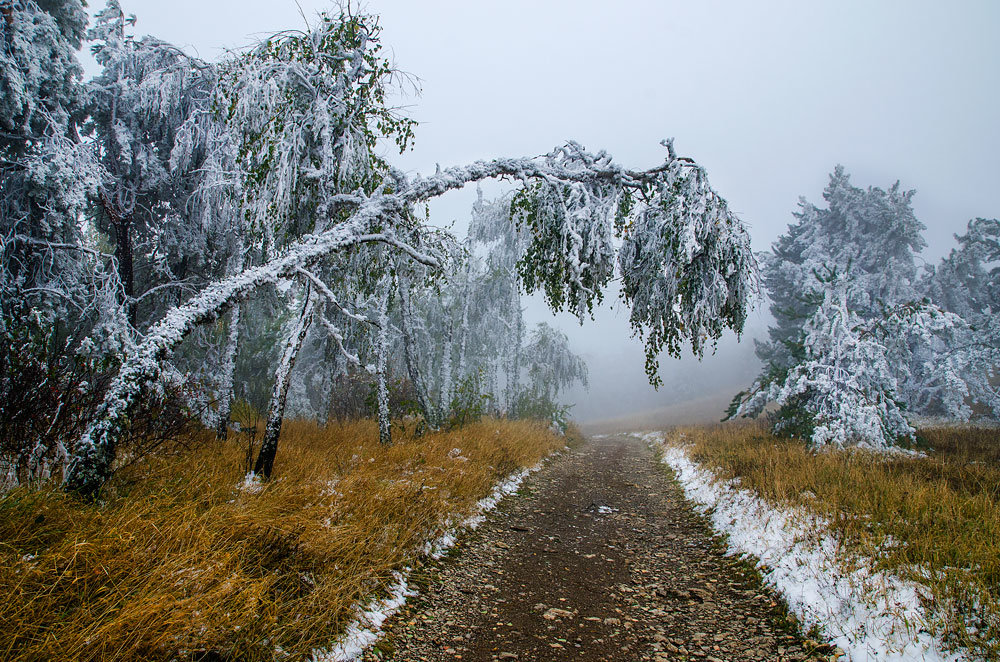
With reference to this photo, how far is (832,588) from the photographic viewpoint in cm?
349

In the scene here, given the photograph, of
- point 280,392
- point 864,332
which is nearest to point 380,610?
point 280,392

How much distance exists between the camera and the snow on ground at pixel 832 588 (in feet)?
9.36

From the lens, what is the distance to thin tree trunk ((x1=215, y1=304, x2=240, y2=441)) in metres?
7.92

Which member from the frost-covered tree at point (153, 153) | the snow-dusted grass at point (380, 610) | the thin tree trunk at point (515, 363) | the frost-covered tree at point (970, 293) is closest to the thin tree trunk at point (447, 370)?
the thin tree trunk at point (515, 363)

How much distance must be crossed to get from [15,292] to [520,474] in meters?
9.80

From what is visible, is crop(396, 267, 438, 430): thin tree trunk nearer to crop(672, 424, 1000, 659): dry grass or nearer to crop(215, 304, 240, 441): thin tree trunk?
crop(215, 304, 240, 441): thin tree trunk

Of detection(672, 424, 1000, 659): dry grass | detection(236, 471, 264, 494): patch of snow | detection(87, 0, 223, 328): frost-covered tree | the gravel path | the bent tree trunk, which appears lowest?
the gravel path

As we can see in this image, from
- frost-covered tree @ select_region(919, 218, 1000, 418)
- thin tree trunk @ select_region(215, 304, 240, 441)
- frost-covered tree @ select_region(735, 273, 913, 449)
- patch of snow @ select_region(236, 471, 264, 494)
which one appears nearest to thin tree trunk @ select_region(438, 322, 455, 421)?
thin tree trunk @ select_region(215, 304, 240, 441)

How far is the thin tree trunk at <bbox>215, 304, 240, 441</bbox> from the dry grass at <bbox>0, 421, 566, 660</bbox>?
116 inches

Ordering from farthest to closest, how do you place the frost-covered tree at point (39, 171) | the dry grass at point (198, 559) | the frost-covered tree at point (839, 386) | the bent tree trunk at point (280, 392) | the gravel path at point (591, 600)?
1. the frost-covered tree at point (839, 386)
2. the frost-covered tree at point (39, 171)
3. the bent tree trunk at point (280, 392)
4. the gravel path at point (591, 600)
5. the dry grass at point (198, 559)

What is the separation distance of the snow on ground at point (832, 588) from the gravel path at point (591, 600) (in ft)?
0.70

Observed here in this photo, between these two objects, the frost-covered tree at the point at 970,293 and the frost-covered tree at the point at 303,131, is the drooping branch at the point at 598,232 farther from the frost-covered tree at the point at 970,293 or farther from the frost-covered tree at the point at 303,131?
the frost-covered tree at the point at 970,293

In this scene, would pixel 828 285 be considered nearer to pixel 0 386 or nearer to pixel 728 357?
pixel 0 386

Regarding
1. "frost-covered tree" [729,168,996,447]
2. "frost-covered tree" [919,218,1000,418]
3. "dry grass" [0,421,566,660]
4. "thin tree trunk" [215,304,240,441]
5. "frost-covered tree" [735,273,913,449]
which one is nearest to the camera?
"dry grass" [0,421,566,660]
